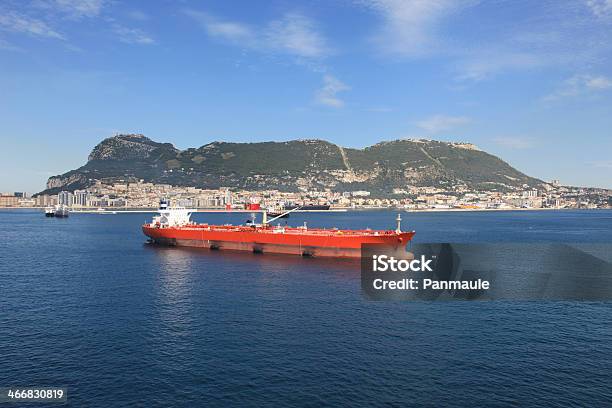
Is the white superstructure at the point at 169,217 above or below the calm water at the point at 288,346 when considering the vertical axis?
above

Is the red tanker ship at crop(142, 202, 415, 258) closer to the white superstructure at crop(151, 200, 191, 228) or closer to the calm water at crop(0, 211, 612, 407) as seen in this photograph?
the white superstructure at crop(151, 200, 191, 228)

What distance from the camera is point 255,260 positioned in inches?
3184

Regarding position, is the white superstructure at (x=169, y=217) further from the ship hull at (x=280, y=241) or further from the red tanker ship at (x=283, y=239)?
the ship hull at (x=280, y=241)

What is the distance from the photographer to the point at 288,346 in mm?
35844

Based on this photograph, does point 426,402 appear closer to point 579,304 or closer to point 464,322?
point 464,322

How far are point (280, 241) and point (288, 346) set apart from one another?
52.1 m

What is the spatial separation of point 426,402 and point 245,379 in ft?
38.8

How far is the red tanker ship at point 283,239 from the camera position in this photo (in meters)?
81.6

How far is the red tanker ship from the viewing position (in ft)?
268

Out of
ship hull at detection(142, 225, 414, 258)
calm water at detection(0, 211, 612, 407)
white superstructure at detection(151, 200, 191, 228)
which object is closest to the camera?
calm water at detection(0, 211, 612, 407)

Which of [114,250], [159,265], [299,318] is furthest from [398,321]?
[114,250]

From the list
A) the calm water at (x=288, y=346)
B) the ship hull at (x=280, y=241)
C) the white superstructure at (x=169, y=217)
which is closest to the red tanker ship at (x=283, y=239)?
the ship hull at (x=280, y=241)

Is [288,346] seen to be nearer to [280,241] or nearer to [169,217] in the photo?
[280,241]

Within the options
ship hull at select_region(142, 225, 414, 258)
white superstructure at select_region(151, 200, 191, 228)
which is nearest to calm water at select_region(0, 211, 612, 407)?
ship hull at select_region(142, 225, 414, 258)
